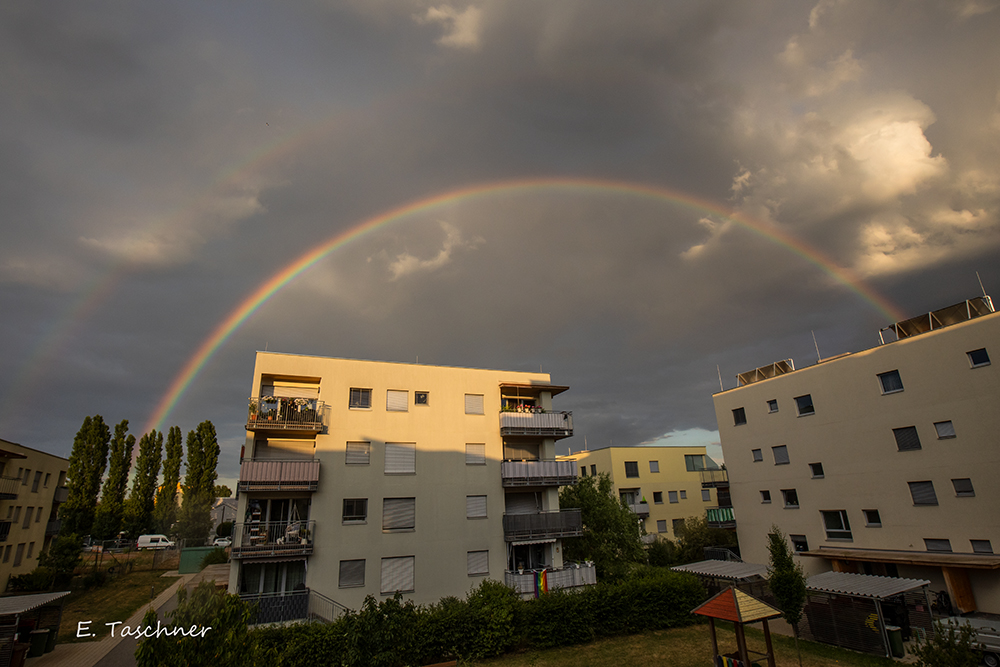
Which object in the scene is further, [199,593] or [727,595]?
[727,595]

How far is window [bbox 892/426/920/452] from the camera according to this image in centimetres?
2484

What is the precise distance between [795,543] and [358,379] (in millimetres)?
27666

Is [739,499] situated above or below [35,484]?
below

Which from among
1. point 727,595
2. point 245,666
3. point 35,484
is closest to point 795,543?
point 727,595

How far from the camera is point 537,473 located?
91.0ft

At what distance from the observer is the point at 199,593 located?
26.8 feet

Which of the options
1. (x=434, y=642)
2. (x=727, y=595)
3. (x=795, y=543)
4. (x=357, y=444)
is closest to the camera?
(x=727, y=595)

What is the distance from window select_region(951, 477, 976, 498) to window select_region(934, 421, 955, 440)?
1.99m

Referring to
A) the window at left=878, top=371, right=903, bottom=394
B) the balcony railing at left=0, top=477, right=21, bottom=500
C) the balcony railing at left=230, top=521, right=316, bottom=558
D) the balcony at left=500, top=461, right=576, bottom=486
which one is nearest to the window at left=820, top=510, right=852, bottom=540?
the window at left=878, top=371, right=903, bottom=394

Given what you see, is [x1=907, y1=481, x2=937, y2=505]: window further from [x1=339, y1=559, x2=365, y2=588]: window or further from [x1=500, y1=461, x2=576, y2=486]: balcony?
[x1=339, y1=559, x2=365, y2=588]: window

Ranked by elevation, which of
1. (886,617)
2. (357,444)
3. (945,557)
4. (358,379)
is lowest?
(886,617)

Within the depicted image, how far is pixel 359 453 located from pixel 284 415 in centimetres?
421

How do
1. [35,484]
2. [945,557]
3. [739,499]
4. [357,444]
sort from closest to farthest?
[945,557] < [357,444] < [739,499] < [35,484]

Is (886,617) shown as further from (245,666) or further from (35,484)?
(35,484)
